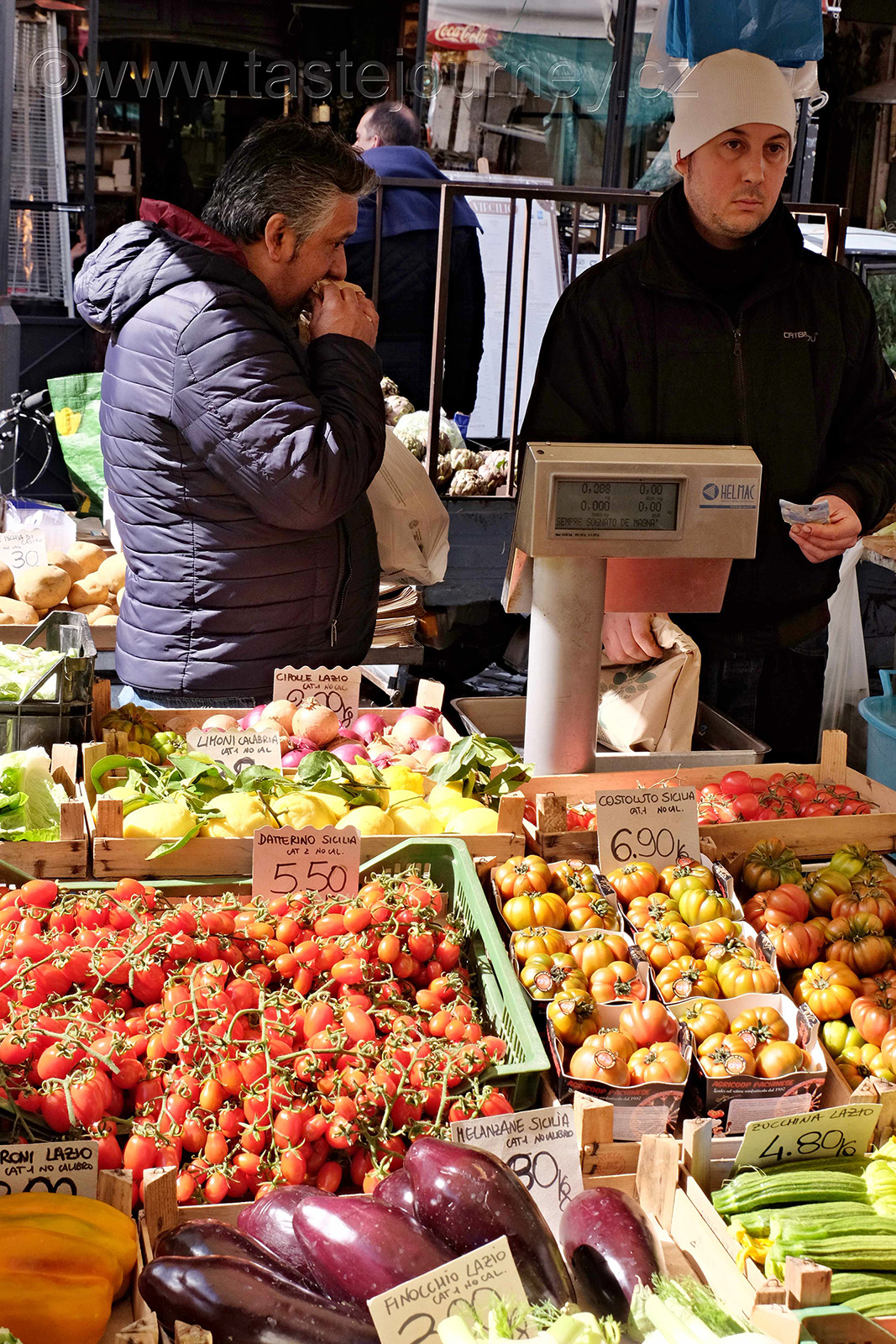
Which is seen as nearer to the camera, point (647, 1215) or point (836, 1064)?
point (647, 1215)

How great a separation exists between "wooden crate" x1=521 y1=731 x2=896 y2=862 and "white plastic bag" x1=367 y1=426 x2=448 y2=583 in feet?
3.19

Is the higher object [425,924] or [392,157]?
[392,157]

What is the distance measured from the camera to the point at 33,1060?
1402 millimetres

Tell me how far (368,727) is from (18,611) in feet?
4.98

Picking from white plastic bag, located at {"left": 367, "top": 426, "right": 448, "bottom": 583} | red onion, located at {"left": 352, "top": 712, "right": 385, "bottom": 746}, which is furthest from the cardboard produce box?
white plastic bag, located at {"left": 367, "top": 426, "right": 448, "bottom": 583}

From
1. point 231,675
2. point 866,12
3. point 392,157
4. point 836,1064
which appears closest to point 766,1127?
point 836,1064

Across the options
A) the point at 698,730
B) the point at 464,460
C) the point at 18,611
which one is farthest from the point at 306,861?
the point at 464,460

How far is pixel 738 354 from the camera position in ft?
8.45

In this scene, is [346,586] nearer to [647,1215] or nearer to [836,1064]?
[836,1064]

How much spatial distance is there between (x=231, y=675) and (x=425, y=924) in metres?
1.06

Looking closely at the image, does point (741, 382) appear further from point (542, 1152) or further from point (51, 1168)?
point (51, 1168)

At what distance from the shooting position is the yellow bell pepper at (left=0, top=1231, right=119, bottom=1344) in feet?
3.63

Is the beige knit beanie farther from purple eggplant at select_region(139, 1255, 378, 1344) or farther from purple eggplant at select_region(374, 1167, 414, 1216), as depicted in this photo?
purple eggplant at select_region(139, 1255, 378, 1344)

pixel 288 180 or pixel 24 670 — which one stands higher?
pixel 288 180
